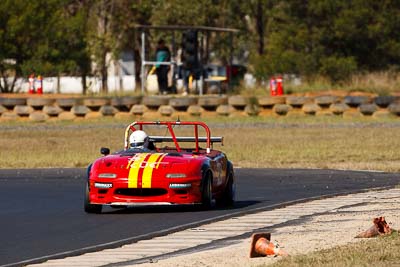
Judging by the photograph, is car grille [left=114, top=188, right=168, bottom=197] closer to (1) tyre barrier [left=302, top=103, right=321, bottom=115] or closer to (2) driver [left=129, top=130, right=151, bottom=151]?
(2) driver [left=129, top=130, right=151, bottom=151]

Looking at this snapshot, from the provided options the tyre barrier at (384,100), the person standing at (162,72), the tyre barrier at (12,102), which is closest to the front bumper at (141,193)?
the tyre barrier at (384,100)

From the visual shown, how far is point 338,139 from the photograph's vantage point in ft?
101

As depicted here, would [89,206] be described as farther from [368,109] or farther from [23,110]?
[23,110]

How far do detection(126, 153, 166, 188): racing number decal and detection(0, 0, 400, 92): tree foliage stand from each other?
30.8m

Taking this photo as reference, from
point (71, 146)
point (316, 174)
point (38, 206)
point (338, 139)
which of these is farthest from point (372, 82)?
point (38, 206)

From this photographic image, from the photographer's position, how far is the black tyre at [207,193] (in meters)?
15.7

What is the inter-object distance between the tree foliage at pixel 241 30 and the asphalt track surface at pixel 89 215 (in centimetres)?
2439

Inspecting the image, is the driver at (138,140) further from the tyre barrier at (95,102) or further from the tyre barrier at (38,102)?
the tyre barrier at (38,102)

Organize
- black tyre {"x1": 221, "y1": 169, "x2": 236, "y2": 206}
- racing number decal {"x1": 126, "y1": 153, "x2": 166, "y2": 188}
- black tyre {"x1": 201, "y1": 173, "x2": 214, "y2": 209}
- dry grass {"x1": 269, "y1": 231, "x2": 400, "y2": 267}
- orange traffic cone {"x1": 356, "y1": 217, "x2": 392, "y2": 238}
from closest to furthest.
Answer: dry grass {"x1": 269, "y1": 231, "x2": 400, "y2": 267} < orange traffic cone {"x1": 356, "y1": 217, "x2": 392, "y2": 238} < racing number decal {"x1": 126, "y1": 153, "x2": 166, "y2": 188} < black tyre {"x1": 201, "y1": 173, "x2": 214, "y2": 209} < black tyre {"x1": 221, "y1": 169, "x2": 236, "y2": 206}

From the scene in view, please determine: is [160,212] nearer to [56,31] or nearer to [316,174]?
[316,174]

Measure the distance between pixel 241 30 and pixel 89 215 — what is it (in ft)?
175

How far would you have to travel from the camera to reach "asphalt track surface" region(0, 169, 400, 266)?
12.5m

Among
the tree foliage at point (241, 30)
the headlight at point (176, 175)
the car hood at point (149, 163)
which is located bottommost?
the headlight at point (176, 175)

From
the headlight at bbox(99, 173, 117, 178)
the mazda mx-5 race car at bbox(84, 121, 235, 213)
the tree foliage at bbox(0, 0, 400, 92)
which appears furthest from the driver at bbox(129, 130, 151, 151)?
the tree foliage at bbox(0, 0, 400, 92)
